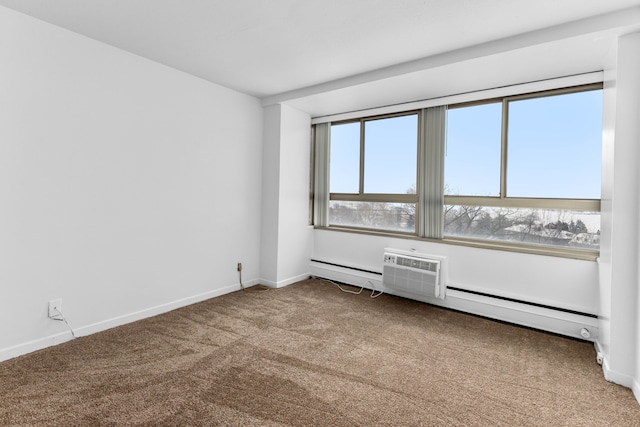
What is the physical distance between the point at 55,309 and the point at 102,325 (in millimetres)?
416

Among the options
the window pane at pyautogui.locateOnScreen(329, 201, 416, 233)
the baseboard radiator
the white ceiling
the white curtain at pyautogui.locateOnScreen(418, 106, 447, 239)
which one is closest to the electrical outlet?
the white ceiling

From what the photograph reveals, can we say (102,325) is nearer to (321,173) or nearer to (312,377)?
(312,377)

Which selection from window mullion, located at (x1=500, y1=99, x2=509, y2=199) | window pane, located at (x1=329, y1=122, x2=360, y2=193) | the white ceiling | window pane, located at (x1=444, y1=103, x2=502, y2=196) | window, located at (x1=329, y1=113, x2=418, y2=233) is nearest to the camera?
the white ceiling

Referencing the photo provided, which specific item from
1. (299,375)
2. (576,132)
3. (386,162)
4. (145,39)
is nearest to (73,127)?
(145,39)

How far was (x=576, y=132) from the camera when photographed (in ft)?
10.1

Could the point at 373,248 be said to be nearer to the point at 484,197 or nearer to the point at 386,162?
the point at 386,162

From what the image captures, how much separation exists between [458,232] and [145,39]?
3.79 metres

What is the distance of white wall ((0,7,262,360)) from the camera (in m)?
2.39

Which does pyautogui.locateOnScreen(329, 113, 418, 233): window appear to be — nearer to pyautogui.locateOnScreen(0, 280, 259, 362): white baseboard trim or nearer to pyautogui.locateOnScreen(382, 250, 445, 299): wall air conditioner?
pyautogui.locateOnScreen(382, 250, 445, 299): wall air conditioner

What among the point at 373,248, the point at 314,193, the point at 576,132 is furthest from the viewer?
the point at 314,193

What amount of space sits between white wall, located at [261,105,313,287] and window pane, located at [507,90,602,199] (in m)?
2.68

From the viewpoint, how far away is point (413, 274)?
12.2 ft

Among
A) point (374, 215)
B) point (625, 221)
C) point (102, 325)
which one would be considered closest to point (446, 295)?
point (374, 215)

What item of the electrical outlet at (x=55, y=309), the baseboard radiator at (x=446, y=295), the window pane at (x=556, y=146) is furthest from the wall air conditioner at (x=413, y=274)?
the electrical outlet at (x=55, y=309)
